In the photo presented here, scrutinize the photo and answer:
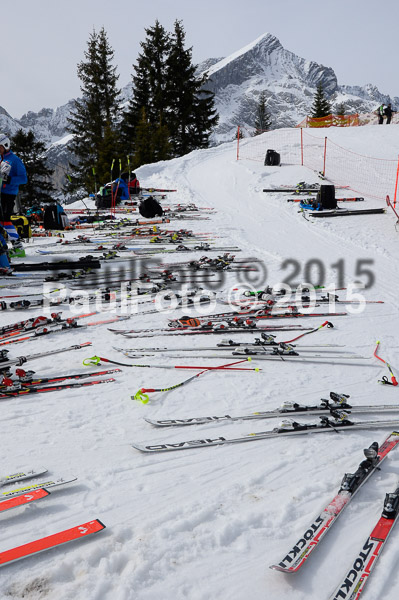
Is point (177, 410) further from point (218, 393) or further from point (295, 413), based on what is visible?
point (295, 413)

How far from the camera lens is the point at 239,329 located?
16.7ft

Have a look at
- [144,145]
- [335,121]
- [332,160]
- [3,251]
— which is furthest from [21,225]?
[335,121]

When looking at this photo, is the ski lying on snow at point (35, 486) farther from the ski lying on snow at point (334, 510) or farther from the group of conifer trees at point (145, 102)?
the group of conifer trees at point (145, 102)

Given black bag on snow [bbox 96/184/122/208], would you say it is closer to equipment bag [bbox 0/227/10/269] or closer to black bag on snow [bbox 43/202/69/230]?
black bag on snow [bbox 43/202/69/230]

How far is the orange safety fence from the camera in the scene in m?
15.9

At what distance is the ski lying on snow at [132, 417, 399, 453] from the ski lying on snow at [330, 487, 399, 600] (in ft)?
2.37

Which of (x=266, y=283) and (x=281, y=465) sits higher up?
(x=266, y=283)

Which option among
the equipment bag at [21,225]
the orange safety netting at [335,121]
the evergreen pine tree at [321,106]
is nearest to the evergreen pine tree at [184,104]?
the orange safety netting at [335,121]

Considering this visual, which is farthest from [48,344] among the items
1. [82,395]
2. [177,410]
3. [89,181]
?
[89,181]

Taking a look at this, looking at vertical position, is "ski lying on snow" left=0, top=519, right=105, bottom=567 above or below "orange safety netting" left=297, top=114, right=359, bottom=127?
below

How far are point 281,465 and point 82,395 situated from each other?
5.94ft

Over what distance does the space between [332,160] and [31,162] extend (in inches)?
863

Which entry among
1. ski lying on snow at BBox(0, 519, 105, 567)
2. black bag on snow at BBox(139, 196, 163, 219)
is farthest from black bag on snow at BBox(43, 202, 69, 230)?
ski lying on snow at BBox(0, 519, 105, 567)

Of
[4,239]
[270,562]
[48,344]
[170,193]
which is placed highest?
[170,193]
